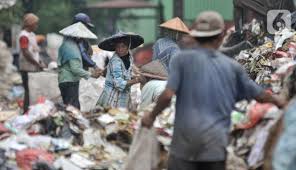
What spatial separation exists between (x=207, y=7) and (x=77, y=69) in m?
6.99

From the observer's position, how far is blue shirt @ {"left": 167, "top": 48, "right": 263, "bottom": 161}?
7.01m

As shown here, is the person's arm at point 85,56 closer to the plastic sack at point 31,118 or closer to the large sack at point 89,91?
the large sack at point 89,91

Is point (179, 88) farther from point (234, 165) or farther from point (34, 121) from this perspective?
point (34, 121)

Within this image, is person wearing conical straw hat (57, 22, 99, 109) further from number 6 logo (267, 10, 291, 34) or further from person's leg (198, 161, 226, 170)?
person's leg (198, 161, 226, 170)

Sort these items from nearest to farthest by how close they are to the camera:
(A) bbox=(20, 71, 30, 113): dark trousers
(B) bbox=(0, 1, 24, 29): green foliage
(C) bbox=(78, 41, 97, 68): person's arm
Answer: (C) bbox=(78, 41, 97, 68): person's arm, (A) bbox=(20, 71, 30, 113): dark trousers, (B) bbox=(0, 1, 24, 29): green foliage

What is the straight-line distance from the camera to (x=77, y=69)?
12391mm

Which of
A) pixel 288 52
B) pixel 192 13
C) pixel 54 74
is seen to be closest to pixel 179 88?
pixel 288 52

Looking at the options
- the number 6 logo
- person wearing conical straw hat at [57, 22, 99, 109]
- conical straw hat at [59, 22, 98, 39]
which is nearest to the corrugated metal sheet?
the number 6 logo

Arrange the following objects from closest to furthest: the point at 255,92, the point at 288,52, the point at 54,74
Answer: the point at 255,92 < the point at 288,52 < the point at 54,74

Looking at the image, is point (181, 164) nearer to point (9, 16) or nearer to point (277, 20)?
point (277, 20)

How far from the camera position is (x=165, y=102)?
7.06 m

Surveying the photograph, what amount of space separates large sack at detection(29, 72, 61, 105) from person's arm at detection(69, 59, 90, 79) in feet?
6.78

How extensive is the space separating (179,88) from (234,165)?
913mm

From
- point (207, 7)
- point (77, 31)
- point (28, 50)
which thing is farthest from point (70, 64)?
point (207, 7)
